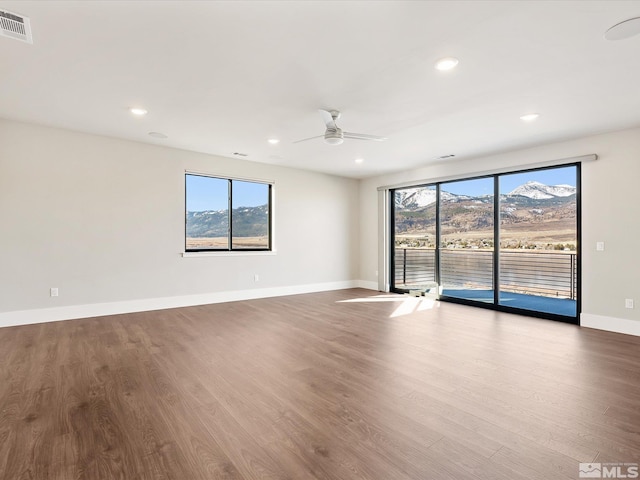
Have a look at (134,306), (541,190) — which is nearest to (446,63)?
(541,190)

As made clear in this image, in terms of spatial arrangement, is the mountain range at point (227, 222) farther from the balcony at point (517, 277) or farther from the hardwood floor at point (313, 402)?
the balcony at point (517, 277)

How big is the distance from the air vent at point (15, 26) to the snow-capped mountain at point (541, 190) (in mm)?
6171

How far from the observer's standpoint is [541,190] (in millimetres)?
5238

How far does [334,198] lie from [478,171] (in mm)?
3073

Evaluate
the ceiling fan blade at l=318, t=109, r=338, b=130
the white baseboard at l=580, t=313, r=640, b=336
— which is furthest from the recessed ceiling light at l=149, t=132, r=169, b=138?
the white baseboard at l=580, t=313, r=640, b=336

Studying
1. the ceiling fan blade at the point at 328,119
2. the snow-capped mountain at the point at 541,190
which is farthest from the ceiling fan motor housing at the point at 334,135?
the snow-capped mountain at the point at 541,190

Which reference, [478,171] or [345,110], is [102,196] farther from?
[478,171]

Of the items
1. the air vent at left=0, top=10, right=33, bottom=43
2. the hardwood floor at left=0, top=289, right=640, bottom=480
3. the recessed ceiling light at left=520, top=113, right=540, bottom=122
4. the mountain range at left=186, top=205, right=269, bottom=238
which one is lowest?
the hardwood floor at left=0, top=289, right=640, bottom=480

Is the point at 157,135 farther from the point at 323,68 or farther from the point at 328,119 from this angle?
the point at 323,68

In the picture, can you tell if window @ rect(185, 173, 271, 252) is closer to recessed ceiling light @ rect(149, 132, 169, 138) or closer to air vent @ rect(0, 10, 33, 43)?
recessed ceiling light @ rect(149, 132, 169, 138)

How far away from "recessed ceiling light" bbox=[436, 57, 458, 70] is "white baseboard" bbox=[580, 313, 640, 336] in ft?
13.0

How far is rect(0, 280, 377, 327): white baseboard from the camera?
4.33m

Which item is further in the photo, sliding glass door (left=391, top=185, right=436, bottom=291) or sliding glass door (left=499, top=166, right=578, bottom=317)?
sliding glass door (left=391, top=185, right=436, bottom=291)

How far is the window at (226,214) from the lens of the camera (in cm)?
584
